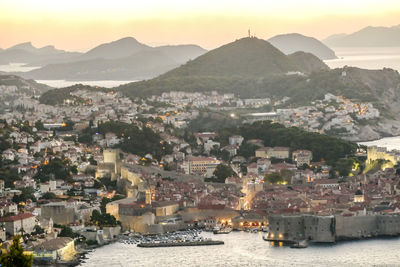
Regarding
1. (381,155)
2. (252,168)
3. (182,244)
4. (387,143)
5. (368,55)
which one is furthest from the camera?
(368,55)

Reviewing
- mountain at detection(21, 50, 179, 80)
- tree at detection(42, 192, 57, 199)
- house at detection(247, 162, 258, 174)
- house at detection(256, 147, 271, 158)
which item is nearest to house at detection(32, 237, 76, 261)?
tree at detection(42, 192, 57, 199)

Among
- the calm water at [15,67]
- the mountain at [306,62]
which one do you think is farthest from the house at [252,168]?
the calm water at [15,67]

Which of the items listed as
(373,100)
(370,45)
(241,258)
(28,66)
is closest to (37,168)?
(241,258)

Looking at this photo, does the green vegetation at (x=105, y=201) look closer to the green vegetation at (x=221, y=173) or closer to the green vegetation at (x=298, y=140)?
the green vegetation at (x=221, y=173)

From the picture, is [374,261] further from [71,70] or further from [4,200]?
[71,70]

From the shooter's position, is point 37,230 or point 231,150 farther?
point 231,150

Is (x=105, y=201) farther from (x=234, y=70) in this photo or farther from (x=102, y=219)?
(x=234, y=70)

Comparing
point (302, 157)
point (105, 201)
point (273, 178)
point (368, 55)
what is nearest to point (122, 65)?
point (368, 55)
